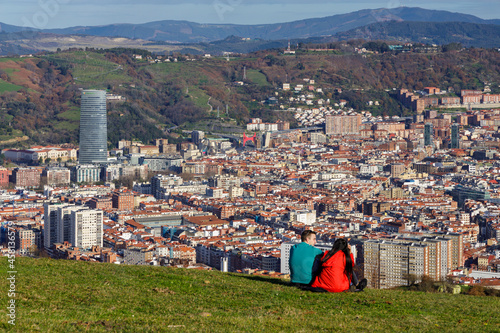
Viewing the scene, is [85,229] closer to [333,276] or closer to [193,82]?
[333,276]

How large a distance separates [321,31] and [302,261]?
141 meters

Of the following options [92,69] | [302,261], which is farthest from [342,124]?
[302,261]

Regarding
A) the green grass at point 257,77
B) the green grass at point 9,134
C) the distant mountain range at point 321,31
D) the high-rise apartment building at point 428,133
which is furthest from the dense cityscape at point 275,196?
the distant mountain range at point 321,31

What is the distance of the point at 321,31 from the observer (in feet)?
472

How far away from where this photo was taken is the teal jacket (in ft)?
19.5

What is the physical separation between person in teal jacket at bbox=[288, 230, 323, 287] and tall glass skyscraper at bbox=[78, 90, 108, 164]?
4055 centimetres

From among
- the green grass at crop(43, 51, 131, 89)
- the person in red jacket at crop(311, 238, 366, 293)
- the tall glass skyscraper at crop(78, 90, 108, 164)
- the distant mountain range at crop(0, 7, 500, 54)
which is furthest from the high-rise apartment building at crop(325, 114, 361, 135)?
the person in red jacket at crop(311, 238, 366, 293)

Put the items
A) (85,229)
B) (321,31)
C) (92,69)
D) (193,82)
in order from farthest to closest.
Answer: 1. (321,31)
2. (193,82)
3. (92,69)
4. (85,229)

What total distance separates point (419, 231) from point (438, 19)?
119 m

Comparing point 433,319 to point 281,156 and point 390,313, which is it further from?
point 281,156

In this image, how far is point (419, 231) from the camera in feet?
80.5

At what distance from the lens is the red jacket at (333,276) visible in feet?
18.7

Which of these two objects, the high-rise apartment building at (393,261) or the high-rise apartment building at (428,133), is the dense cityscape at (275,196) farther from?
the high-rise apartment building at (428,133)

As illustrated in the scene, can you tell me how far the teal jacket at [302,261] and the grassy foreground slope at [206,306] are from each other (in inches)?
5.5
